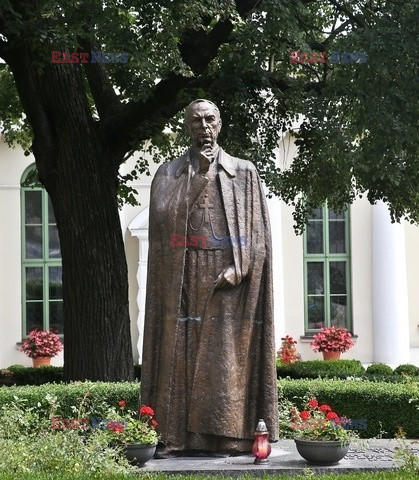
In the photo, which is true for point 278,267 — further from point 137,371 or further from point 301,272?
point 137,371

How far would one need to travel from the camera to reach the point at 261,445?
303 inches

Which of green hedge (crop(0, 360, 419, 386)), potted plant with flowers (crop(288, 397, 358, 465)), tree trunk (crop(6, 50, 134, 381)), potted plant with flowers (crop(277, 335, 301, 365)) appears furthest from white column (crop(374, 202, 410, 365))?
potted plant with flowers (crop(288, 397, 358, 465))

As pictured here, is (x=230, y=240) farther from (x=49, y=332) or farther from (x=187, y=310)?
(x=49, y=332)

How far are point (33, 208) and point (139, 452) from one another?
18501 millimetres

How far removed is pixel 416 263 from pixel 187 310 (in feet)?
62.6

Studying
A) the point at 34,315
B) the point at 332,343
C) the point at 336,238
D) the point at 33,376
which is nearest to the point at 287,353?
the point at 332,343

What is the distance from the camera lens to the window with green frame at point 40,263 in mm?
25636

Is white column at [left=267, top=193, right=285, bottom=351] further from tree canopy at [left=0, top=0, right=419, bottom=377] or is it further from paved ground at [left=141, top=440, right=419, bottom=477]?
paved ground at [left=141, top=440, right=419, bottom=477]

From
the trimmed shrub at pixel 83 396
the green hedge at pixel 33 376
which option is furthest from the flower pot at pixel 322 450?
the green hedge at pixel 33 376

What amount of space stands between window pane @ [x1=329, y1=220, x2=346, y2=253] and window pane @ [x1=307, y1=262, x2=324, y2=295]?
1.57ft

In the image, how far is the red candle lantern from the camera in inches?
302

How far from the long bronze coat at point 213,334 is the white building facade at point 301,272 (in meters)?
16.5

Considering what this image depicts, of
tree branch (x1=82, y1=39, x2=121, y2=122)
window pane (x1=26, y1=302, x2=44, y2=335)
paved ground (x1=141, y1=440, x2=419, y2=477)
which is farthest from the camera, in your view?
window pane (x1=26, y1=302, x2=44, y2=335)

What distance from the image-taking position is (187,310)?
26.1ft
